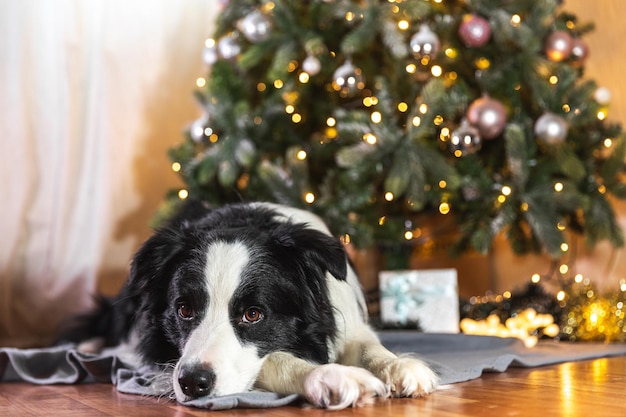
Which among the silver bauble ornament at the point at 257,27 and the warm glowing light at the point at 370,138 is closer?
the warm glowing light at the point at 370,138

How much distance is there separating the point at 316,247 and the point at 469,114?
58.9 inches

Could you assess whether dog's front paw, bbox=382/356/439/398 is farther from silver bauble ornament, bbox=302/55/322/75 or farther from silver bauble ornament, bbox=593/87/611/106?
silver bauble ornament, bbox=593/87/611/106

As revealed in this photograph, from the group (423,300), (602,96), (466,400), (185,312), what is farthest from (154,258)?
(602,96)

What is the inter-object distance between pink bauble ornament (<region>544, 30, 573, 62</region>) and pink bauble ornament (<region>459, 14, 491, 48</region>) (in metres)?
0.30

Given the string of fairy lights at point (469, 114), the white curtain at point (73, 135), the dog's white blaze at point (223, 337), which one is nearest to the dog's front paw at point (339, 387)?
the dog's white blaze at point (223, 337)

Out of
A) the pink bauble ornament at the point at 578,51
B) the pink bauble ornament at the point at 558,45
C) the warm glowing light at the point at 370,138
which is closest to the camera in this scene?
the warm glowing light at the point at 370,138

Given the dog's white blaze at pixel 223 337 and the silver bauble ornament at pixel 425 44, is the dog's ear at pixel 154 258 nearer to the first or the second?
the dog's white blaze at pixel 223 337

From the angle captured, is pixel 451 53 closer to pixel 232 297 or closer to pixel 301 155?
pixel 301 155

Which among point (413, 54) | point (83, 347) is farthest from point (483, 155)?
point (83, 347)

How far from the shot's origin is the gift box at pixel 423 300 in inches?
130

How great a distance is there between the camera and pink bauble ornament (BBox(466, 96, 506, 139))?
A: 3217 mm

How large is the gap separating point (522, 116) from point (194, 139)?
1541 millimetres

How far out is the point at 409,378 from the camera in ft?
6.12

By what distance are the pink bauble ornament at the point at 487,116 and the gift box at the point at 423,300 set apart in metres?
0.63
